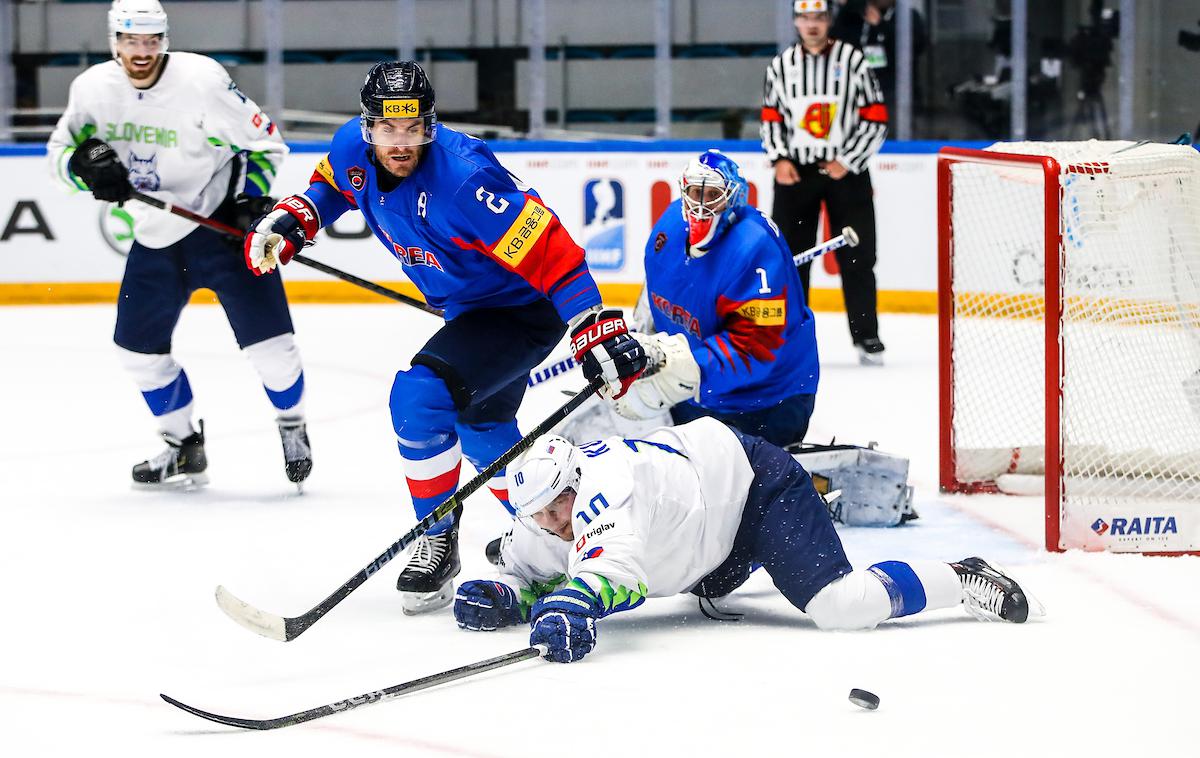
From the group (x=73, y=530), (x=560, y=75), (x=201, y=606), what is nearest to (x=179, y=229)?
(x=73, y=530)

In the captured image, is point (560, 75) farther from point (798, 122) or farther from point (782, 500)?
point (782, 500)

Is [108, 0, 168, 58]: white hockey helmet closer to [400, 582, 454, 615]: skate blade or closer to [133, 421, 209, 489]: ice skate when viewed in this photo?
[133, 421, 209, 489]: ice skate

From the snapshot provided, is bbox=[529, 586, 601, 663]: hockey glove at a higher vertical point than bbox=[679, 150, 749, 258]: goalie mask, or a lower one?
lower

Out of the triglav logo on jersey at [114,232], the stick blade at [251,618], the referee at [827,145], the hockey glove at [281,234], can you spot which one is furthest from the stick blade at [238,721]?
the triglav logo on jersey at [114,232]

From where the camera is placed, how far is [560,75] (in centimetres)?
868

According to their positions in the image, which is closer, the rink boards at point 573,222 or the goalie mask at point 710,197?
the goalie mask at point 710,197

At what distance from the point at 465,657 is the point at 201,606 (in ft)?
A: 2.25

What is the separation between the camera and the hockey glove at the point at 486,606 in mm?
2963

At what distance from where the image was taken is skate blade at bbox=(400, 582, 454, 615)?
318cm

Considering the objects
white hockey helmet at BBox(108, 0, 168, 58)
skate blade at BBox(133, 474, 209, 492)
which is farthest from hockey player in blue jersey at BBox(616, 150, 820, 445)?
white hockey helmet at BBox(108, 0, 168, 58)

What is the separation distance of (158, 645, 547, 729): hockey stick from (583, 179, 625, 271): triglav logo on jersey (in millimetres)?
5414

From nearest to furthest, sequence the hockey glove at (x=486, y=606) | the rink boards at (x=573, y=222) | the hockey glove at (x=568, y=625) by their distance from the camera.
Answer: the hockey glove at (x=568, y=625), the hockey glove at (x=486, y=606), the rink boards at (x=573, y=222)

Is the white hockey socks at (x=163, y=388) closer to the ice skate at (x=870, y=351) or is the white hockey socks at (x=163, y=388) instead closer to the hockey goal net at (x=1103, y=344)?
the hockey goal net at (x=1103, y=344)

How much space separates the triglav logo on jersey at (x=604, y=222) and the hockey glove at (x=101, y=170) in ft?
12.7
